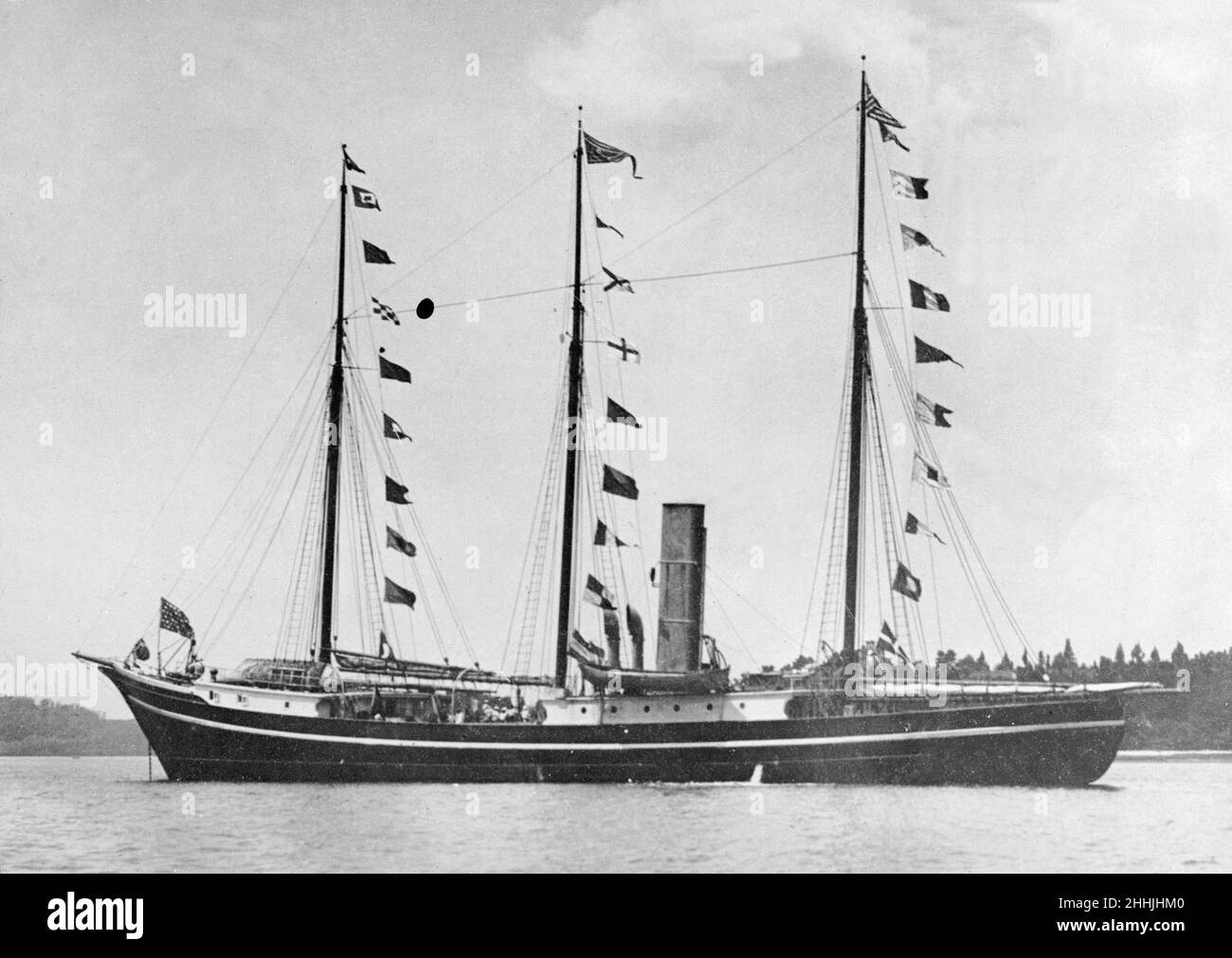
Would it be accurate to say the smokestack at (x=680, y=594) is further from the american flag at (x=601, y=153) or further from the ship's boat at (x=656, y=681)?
the american flag at (x=601, y=153)

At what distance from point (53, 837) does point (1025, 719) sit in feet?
61.7

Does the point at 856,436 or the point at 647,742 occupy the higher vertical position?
the point at 856,436

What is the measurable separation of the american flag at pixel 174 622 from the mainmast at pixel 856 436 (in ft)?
45.6

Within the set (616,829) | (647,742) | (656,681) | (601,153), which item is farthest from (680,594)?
(601,153)

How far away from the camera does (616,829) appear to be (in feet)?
72.0

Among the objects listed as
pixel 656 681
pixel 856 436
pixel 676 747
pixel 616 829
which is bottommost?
pixel 616 829

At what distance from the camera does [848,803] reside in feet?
83.4

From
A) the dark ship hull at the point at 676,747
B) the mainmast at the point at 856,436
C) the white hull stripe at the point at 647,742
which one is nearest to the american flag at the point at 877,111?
the mainmast at the point at 856,436

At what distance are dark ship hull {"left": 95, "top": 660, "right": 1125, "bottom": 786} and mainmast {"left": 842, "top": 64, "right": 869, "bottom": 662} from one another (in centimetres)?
219

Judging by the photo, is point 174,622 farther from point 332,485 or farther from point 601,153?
point 601,153

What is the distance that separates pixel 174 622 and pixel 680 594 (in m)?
10.6

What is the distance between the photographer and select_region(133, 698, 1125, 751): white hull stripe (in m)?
29.0
